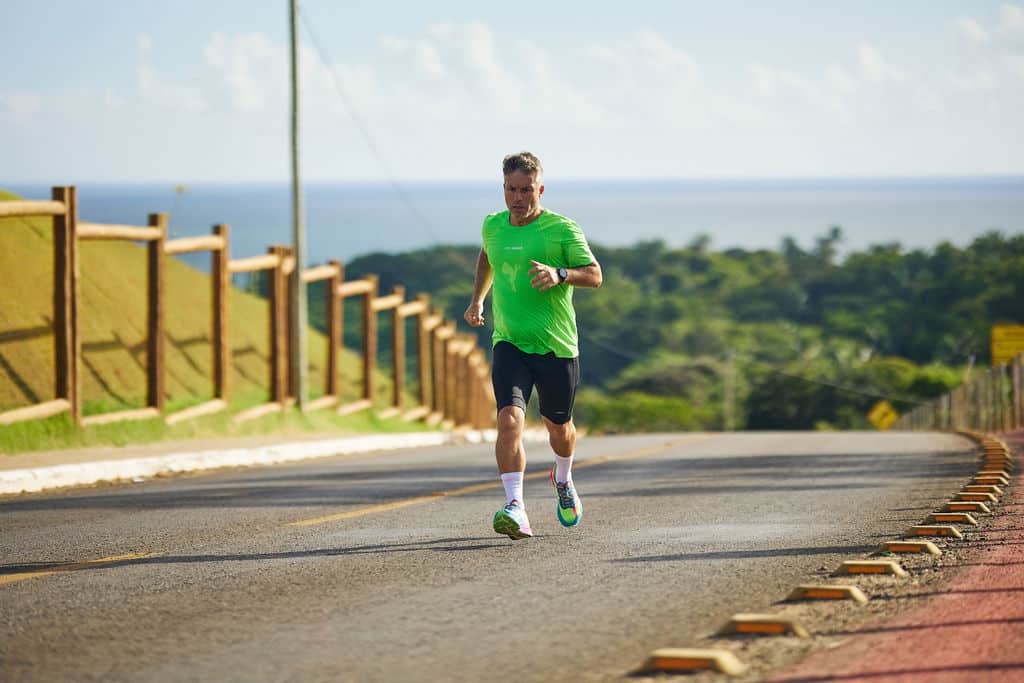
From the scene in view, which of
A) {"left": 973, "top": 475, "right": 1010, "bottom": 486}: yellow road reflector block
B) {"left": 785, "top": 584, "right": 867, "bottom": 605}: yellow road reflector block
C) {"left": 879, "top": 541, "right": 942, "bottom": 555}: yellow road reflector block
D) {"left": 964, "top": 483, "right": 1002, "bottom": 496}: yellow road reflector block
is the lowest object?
{"left": 973, "top": 475, "right": 1010, "bottom": 486}: yellow road reflector block

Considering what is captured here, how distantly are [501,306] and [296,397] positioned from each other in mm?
15000

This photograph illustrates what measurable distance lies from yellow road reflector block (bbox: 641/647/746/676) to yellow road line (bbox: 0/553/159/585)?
3409mm

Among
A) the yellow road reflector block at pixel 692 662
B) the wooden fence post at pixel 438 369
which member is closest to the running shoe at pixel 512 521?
the yellow road reflector block at pixel 692 662

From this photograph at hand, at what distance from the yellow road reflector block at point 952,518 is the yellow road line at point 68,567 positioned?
177 inches

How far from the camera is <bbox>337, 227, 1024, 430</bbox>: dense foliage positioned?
92812mm

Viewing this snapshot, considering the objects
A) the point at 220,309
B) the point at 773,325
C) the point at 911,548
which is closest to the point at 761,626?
the point at 911,548

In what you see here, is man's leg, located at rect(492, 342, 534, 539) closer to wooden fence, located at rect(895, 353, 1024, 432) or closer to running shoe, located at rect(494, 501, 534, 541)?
running shoe, located at rect(494, 501, 534, 541)

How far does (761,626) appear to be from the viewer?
562 cm

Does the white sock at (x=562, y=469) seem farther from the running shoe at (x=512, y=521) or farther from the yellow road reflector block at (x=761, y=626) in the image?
the yellow road reflector block at (x=761, y=626)

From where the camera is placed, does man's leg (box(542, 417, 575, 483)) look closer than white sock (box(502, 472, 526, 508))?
No

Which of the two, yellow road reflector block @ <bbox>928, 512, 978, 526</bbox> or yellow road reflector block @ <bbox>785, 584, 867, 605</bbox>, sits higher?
yellow road reflector block @ <bbox>785, 584, 867, 605</bbox>

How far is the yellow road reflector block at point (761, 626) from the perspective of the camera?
5.59 meters

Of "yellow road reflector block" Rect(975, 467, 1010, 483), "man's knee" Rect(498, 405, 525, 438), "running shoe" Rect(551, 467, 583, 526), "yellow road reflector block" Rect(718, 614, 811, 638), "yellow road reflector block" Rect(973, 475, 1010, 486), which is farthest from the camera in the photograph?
"yellow road reflector block" Rect(975, 467, 1010, 483)

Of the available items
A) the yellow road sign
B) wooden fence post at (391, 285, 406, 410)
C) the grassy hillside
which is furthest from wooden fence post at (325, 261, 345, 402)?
the yellow road sign
